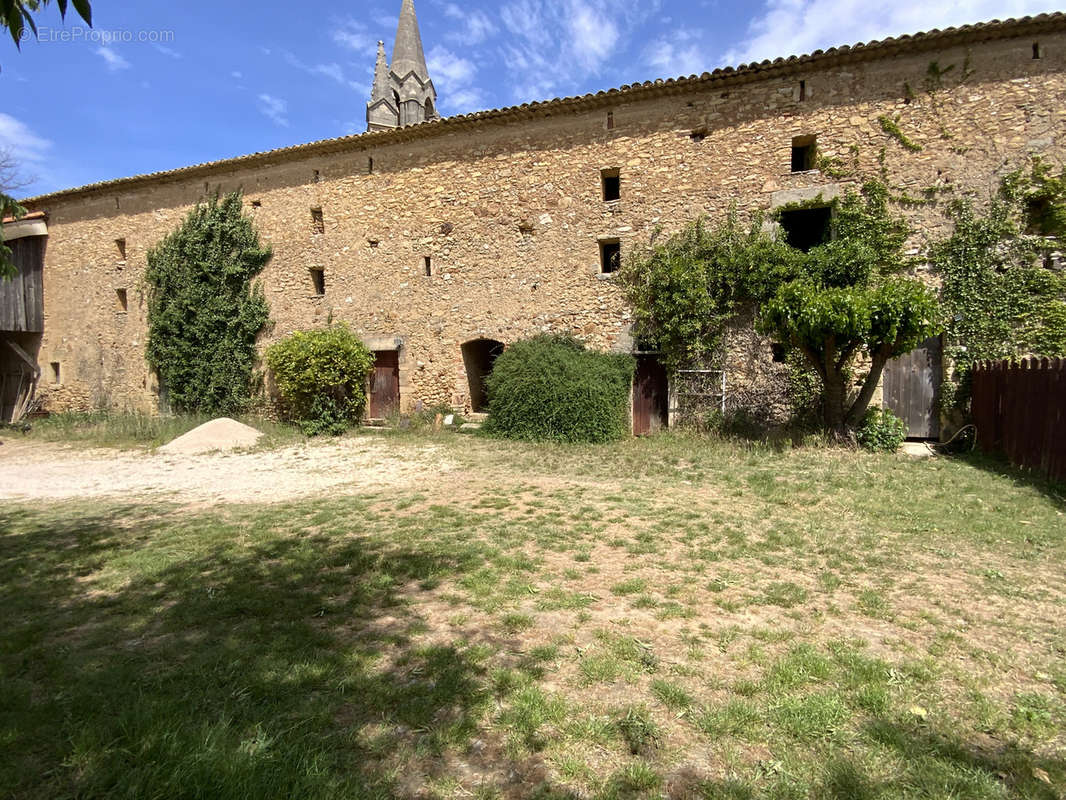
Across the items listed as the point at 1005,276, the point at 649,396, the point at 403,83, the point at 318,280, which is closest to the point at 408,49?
the point at 403,83

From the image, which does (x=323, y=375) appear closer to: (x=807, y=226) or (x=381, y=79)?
(x=807, y=226)

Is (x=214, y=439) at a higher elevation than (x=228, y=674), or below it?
higher

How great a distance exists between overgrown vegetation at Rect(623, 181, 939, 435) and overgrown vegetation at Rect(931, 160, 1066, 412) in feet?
2.52

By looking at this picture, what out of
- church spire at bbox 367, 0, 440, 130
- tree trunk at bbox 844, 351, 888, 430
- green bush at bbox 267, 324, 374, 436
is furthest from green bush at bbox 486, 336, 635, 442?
church spire at bbox 367, 0, 440, 130

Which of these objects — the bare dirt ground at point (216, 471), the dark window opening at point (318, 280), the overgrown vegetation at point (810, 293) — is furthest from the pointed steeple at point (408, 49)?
the bare dirt ground at point (216, 471)

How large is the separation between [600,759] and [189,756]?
1593 mm

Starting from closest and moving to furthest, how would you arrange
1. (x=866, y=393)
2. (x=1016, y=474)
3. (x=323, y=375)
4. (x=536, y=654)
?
(x=536, y=654) < (x=1016, y=474) < (x=866, y=393) < (x=323, y=375)

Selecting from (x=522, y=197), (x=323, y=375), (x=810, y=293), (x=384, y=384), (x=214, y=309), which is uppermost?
(x=522, y=197)

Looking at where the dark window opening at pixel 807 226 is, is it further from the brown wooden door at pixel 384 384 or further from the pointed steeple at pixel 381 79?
the pointed steeple at pixel 381 79

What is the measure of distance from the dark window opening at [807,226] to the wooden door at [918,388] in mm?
2753

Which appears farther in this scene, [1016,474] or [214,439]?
[214,439]

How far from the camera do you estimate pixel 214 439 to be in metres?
10.8

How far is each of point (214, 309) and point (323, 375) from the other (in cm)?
474

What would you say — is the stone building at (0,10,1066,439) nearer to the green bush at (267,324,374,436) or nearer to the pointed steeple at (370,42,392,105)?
the green bush at (267,324,374,436)
